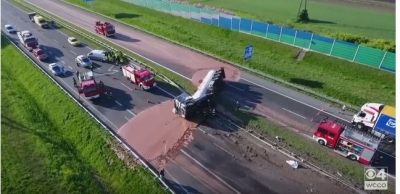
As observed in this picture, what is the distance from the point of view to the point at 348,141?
31516mm

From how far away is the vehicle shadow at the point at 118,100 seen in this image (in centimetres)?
4181

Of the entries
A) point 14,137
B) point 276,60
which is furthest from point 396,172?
point 14,137

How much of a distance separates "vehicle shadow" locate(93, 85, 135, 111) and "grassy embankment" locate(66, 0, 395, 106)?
62.3 feet

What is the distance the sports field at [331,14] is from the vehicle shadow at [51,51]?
38.3 metres

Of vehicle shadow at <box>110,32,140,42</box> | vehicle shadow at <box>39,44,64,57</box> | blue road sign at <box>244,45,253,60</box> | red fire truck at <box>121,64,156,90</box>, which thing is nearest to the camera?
red fire truck at <box>121,64,156,90</box>

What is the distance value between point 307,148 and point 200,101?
530 inches

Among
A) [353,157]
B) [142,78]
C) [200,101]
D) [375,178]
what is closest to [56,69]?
[142,78]

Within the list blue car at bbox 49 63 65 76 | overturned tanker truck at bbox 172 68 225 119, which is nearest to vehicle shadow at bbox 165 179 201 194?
overturned tanker truck at bbox 172 68 225 119

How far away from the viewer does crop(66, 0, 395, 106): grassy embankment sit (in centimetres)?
4344

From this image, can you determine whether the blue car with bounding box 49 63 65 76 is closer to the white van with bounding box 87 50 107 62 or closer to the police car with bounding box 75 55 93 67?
the police car with bounding box 75 55 93 67

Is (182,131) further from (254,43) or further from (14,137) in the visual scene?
(254,43)

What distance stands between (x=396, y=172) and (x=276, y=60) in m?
26.7

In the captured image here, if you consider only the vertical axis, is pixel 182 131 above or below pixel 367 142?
below

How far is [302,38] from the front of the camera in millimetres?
52969
